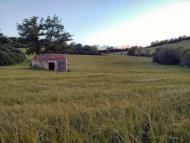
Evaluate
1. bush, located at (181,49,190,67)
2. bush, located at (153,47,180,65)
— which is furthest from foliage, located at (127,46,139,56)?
bush, located at (181,49,190,67)

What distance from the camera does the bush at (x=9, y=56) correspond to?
193 feet

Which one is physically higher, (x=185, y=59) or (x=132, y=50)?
(x=132, y=50)

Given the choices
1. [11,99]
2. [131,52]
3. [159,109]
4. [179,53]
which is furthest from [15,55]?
[159,109]

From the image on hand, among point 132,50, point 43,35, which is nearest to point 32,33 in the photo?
point 43,35

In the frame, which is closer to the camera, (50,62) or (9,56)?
(50,62)

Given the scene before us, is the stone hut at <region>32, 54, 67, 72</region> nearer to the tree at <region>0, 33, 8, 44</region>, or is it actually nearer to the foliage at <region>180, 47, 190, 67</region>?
the foliage at <region>180, 47, 190, 67</region>

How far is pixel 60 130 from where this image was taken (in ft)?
15.1

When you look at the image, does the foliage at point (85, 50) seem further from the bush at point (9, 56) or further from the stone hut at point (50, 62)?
the stone hut at point (50, 62)

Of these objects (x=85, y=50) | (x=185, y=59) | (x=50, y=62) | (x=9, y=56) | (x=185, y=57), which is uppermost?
(x=9, y=56)

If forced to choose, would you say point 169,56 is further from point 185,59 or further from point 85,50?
point 85,50

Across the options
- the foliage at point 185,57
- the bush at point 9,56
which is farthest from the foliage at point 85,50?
the foliage at point 185,57

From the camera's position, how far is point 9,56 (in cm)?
6069

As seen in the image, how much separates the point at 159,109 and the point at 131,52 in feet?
299

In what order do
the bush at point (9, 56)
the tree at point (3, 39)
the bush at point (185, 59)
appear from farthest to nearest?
the tree at point (3, 39), the bush at point (185, 59), the bush at point (9, 56)
